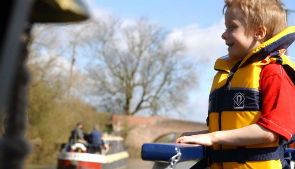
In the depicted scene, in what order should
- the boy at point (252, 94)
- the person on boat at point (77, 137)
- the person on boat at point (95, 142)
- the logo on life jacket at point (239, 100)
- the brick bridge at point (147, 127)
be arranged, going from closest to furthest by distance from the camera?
the boy at point (252, 94) < the logo on life jacket at point (239, 100) < the person on boat at point (77, 137) < the person on boat at point (95, 142) < the brick bridge at point (147, 127)

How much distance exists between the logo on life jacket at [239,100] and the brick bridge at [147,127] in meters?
31.8

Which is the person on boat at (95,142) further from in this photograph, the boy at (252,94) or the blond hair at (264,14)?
the blond hair at (264,14)

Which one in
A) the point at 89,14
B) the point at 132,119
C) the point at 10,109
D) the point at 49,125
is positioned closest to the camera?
the point at 10,109

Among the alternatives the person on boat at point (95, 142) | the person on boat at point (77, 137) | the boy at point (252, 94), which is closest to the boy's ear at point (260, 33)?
the boy at point (252, 94)

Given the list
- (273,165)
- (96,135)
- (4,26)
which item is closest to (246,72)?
(273,165)

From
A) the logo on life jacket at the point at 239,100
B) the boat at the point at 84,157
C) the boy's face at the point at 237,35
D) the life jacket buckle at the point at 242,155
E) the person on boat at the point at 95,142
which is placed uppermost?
the boy's face at the point at 237,35

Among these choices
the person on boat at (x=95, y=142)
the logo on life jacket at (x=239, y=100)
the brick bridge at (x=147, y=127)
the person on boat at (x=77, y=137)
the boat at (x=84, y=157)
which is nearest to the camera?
the logo on life jacket at (x=239, y=100)

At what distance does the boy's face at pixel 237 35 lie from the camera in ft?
6.10

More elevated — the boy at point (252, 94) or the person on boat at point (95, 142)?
the boy at point (252, 94)

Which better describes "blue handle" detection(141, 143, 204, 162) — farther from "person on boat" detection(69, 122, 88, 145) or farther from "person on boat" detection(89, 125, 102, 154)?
"person on boat" detection(89, 125, 102, 154)

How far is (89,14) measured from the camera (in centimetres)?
80

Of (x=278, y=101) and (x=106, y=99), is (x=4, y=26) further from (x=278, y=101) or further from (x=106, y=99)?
(x=106, y=99)

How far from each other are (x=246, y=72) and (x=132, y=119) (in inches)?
1339

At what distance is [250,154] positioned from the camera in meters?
1.67
